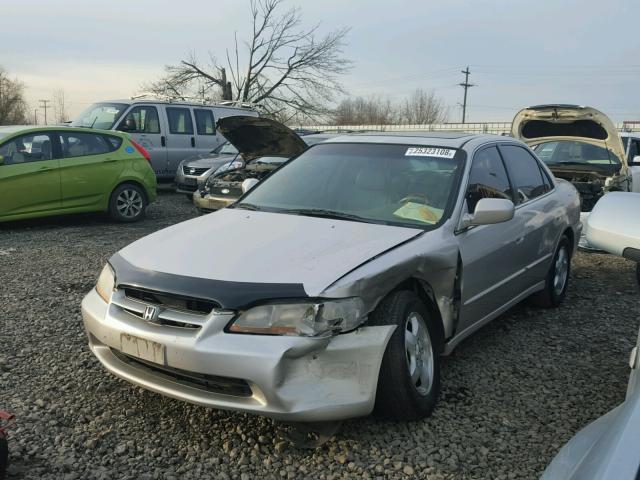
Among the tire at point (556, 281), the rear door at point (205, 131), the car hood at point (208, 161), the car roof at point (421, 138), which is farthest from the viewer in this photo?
the rear door at point (205, 131)

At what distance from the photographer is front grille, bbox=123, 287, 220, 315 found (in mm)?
2742

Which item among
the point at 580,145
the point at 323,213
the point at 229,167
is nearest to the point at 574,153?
the point at 580,145

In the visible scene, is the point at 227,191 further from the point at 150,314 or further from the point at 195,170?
the point at 150,314

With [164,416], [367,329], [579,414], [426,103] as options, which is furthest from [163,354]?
[426,103]

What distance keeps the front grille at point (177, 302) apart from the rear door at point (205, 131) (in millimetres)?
11257

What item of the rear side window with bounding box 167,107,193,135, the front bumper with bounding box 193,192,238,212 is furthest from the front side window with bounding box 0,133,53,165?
the rear side window with bounding box 167,107,193,135

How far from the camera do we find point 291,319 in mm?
2664

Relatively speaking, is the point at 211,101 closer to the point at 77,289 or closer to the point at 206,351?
the point at 77,289

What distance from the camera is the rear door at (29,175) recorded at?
8.12 metres

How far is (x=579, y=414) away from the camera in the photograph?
10.9ft

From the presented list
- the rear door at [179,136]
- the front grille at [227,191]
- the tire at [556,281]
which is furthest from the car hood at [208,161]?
the tire at [556,281]

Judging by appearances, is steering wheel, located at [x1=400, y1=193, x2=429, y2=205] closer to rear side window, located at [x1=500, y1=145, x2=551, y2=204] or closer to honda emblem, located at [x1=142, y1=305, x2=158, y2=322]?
rear side window, located at [x1=500, y1=145, x2=551, y2=204]

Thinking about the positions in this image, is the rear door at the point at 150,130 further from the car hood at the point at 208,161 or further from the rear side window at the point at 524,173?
the rear side window at the point at 524,173

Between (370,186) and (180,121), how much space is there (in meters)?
10.5
